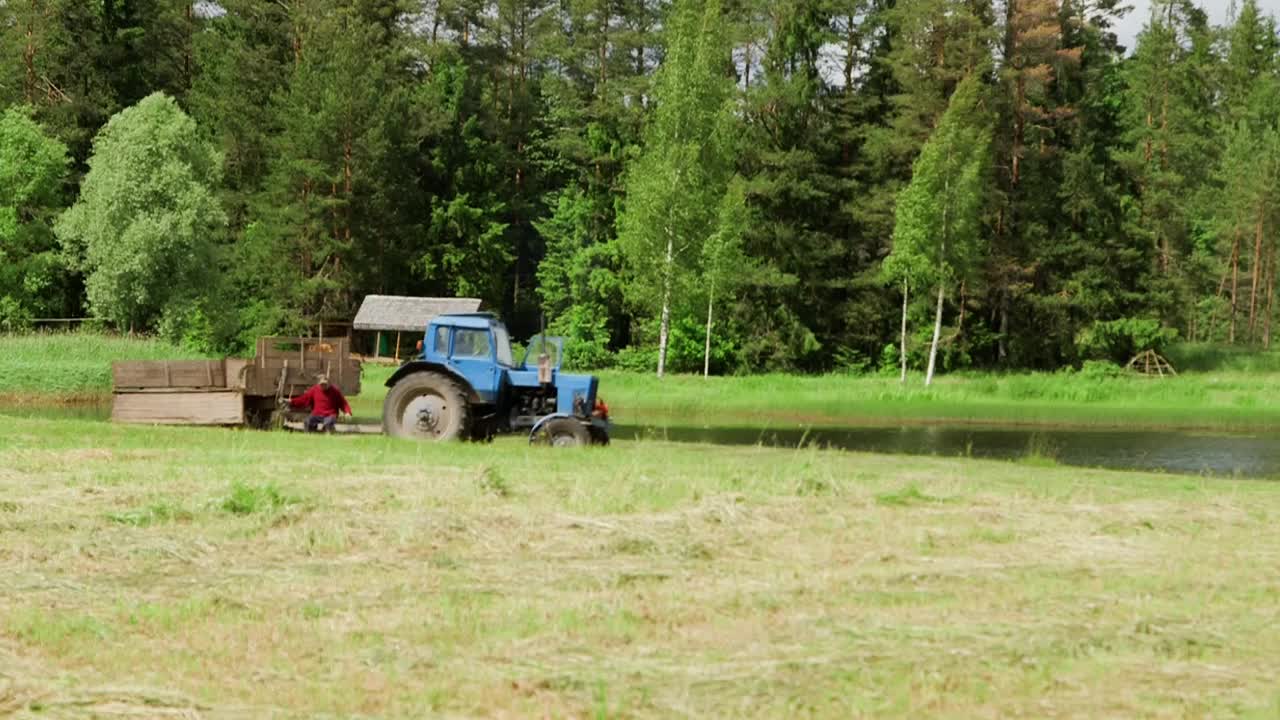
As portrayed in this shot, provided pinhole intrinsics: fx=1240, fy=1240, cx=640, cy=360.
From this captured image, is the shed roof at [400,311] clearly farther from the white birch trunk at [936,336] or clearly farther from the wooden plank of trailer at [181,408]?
the wooden plank of trailer at [181,408]

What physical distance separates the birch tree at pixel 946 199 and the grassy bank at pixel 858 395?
16.6 feet

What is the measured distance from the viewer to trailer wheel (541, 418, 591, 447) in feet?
64.0

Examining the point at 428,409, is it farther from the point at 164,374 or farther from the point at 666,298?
the point at 666,298

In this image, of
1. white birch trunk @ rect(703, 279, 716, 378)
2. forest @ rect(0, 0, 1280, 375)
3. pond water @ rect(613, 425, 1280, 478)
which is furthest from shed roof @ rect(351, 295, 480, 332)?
pond water @ rect(613, 425, 1280, 478)

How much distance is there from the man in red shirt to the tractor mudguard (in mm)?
1562

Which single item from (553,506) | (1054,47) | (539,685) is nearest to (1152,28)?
(1054,47)

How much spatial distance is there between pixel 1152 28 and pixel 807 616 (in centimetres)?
6486

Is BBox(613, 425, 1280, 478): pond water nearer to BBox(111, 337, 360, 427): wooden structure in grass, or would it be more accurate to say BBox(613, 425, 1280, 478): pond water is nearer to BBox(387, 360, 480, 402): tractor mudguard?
BBox(387, 360, 480, 402): tractor mudguard

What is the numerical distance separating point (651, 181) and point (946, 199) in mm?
11536

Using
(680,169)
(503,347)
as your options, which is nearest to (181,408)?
(503,347)

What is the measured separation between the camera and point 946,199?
4778cm

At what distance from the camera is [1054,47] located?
2180 inches

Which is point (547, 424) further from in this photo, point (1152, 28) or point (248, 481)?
point (1152, 28)

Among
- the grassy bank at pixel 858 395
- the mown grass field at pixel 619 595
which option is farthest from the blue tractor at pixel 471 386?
the grassy bank at pixel 858 395
